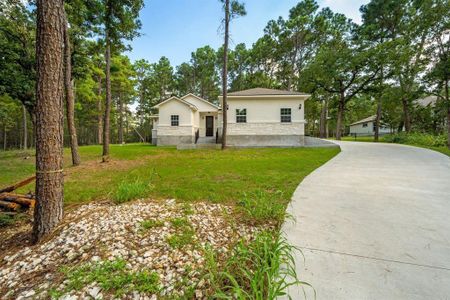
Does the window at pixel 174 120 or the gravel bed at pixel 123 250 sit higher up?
the window at pixel 174 120

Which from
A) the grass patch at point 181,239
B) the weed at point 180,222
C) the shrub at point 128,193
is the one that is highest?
the shrub at point 128,193

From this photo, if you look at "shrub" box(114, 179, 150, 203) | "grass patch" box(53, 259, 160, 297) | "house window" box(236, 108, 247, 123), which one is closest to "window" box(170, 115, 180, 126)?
"house window" box(236, 108, 247, 123)

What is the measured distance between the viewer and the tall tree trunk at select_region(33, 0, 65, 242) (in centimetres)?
247

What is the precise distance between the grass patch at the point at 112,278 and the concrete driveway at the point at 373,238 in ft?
4.31

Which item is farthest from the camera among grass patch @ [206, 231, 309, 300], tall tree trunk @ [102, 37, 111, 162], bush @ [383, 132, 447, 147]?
bush @ [383, 132, 447, 147]

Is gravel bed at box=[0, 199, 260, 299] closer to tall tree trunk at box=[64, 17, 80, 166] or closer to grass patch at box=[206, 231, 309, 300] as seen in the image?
grass patch at box=[206, 231, 309, 300]

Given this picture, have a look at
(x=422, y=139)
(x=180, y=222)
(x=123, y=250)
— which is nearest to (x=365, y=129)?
(x=422, y=139)

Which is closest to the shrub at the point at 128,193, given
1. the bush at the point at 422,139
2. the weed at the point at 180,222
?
the weed at the point at 180,222

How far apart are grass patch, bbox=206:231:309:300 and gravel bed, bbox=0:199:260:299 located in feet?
0.59

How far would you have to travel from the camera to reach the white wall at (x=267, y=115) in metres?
13.6

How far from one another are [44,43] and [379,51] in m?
21.7

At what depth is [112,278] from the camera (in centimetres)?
178

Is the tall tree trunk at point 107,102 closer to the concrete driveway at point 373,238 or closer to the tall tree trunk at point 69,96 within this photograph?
the tall tree trunk at point 69,96

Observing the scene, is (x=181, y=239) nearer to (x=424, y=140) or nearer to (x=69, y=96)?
(x=69, y=96)
